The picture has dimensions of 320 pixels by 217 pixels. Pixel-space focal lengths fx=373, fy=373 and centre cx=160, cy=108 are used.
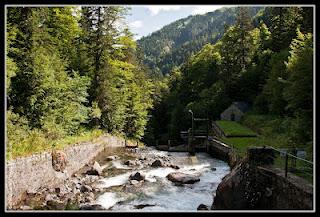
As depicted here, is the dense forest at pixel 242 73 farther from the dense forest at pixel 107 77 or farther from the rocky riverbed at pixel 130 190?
the rocky riverbed at pixel 130 190

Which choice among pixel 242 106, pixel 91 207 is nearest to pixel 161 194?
pixel 91 207

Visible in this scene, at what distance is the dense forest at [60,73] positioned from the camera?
15.8 metres

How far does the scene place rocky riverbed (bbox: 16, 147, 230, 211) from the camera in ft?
40.0

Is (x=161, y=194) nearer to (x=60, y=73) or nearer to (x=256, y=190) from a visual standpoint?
(x=256, y=190)

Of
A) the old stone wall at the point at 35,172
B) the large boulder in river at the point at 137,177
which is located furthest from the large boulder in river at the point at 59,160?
the large boulder in river at the point at 137,177

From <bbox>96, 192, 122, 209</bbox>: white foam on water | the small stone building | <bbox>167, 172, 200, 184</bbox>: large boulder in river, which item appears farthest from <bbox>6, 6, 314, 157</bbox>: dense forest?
<bbox>167, 172, 200, 184</bbox>: large boulder in river

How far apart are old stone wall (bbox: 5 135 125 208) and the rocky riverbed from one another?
28 centimetres

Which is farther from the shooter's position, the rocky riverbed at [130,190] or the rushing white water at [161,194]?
the rushing white water at [161,194]

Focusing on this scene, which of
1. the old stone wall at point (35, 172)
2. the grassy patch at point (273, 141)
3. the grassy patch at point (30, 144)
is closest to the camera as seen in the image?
the grassy patch at point (273, 141)

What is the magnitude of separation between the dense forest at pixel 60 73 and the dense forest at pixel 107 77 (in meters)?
0.05

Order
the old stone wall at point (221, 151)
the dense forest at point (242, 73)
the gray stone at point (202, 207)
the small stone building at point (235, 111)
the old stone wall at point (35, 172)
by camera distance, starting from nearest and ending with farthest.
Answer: the old stone wall at point (35, 172)
the gray stone at point (202, 207)
the old stone wall at point (221, 151)
the dense forest at point (242, 73)
the small stone building at point (235, 111)

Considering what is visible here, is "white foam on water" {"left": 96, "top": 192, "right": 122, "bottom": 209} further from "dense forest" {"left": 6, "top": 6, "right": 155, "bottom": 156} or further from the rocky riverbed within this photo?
"dense forest" {"left": 6, "top": 6, "right": 155, "bottom": 156}

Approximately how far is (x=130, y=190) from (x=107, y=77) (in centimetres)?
1579
